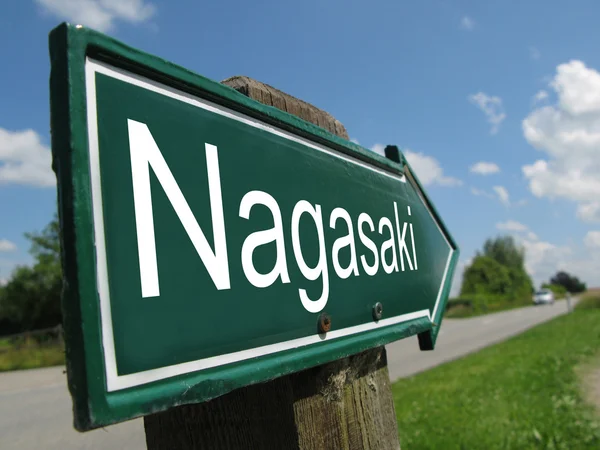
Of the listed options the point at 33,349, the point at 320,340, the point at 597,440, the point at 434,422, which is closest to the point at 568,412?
the point at 597,440

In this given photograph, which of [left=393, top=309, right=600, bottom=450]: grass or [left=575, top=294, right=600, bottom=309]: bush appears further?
[left=575, top=294, right=600, bottom=309]: bush

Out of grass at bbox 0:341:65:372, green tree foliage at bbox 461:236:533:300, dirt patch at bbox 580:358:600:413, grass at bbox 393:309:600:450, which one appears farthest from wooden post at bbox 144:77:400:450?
green tree foliage at bbox 461:236:533:300

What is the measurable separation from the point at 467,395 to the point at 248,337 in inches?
251

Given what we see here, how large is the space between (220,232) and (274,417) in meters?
0.44

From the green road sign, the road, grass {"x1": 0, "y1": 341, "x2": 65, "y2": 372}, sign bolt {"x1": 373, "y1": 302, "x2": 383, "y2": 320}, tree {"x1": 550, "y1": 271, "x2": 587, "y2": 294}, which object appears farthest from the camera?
tree {"x1": 550, "y1": 271, "x2": 587, "y2": 294}

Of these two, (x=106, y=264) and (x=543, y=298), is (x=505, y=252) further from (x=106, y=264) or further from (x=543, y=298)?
(x=106, y=264)

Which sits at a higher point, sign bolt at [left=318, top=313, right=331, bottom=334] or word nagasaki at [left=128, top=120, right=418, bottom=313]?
word nagasaki at [left=128, top=120, right=418, bottom=313]

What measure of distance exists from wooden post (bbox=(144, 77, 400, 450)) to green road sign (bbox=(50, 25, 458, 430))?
0.10 metres

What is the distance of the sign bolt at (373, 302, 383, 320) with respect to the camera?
4.83ft

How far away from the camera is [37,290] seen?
111 ft

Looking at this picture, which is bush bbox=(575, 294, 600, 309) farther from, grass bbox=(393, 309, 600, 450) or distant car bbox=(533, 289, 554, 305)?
grass bbox=(393, 309, 600, 450)

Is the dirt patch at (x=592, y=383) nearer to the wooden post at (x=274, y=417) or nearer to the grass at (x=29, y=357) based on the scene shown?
the wooden post at (x=274, y=417)

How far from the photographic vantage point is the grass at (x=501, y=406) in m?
4.59

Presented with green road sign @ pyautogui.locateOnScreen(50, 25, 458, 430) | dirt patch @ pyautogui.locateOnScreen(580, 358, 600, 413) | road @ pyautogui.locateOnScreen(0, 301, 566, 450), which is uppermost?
green road sign @ pyautogui.locateOnScreen(50, 25, 458, 430)
